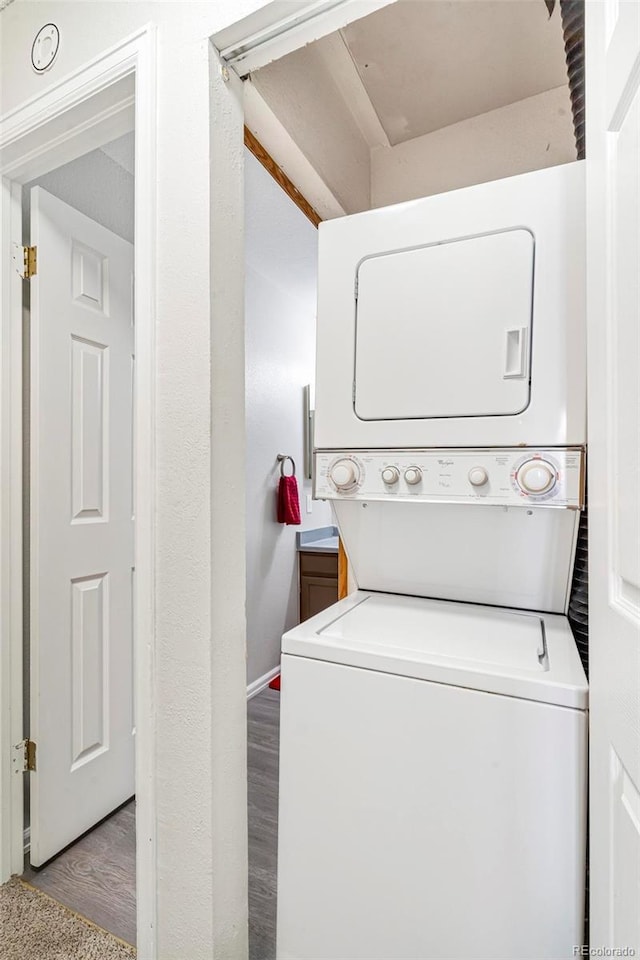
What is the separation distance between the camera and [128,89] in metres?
1.19

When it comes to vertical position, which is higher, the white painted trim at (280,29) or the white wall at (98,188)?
the white wall at (98,188)

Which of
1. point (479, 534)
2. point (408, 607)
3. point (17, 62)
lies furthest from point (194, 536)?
point (17, 62)

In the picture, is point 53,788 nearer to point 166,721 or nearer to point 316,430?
point 166,721

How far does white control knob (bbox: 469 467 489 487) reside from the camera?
1.06 m

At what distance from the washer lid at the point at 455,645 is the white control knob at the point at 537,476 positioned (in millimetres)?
335

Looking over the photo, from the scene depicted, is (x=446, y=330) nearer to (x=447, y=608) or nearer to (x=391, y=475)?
(x=391, y=475)

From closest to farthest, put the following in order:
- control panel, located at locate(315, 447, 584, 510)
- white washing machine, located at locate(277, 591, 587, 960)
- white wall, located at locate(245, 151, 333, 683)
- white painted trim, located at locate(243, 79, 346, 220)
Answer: white washing machine, located at locate(277, 591, 587, 960), control panel, located at locate(315, 447, 584, 510), white painted trim, located at locate(243, 79, 346, 220), white wall, located at locate(245, 151, 333, 683)

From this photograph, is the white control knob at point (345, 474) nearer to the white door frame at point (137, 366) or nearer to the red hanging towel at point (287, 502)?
the white door frame at point (137, 366)

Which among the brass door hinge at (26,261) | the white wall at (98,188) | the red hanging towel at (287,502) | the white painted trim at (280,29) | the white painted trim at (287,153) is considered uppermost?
the white wall at (98,188)

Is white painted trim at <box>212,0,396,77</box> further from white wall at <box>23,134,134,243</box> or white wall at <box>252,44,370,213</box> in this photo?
white wall at <box>23,134,134,243</box>

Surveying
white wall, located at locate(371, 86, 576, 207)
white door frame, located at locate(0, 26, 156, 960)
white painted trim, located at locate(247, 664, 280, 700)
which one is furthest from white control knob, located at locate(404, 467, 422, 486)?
white painted trim, located at locate(247, 664, 280, 700)

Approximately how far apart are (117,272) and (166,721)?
1673mm

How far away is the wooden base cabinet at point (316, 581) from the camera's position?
131 inches

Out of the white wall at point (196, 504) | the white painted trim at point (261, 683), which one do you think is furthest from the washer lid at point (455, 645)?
the white painted trim at point (261, 683)
